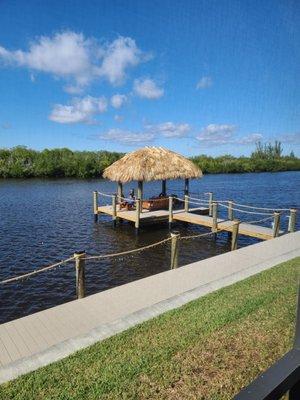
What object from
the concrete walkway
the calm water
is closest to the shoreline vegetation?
the calm water

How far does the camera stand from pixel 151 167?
20953 mm

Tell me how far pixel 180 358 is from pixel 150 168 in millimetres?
16340

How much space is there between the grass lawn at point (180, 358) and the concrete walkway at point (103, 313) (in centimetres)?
35

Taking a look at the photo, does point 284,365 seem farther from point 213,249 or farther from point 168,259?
point 213,249

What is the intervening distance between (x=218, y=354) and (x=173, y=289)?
3.29 meters

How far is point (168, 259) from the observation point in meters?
14.6

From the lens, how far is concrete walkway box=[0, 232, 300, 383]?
558cm

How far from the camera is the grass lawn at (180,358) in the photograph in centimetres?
439

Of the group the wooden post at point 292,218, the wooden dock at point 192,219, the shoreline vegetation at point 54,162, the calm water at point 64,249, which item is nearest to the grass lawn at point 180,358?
the calm water at point 64,249

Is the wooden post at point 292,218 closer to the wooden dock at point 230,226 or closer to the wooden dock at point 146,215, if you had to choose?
the wooden dock at point 230,226

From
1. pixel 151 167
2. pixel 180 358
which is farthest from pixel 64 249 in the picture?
pixel 180 358

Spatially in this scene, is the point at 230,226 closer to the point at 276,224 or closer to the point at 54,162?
the point at 276,224

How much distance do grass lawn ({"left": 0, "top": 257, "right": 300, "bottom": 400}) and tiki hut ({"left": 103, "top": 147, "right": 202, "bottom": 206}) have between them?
46.2ft

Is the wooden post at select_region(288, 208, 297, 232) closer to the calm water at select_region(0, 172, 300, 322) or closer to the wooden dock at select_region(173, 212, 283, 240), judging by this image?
the wooden dock at select_region(173, 212, 283, 240)
